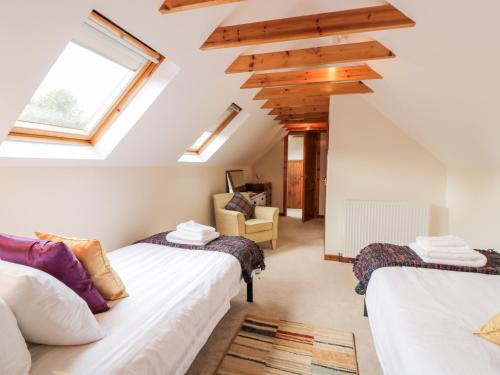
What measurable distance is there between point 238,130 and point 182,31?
2367 mm

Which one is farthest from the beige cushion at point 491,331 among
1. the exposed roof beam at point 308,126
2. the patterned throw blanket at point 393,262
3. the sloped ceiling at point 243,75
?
the exposed roof beam at point 308,126

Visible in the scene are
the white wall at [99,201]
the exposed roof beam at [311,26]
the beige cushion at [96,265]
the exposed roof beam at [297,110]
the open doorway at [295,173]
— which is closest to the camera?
the beige cushion at [96,265]

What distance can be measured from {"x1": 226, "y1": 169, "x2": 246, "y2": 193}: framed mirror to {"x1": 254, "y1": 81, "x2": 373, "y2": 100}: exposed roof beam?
74.6 inches

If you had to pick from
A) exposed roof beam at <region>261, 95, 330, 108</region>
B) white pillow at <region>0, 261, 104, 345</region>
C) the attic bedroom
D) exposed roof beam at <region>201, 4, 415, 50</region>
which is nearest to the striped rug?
the attic bedroom

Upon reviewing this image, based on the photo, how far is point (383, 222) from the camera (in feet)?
11.6

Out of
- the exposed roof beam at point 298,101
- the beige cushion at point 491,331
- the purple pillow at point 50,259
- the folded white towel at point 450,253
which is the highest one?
the exposed roof beam at point 298,101

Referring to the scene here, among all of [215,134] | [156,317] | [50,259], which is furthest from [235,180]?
[50,259]

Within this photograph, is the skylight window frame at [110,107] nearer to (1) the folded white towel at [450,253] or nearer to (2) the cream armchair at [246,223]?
(2) the cream armchair at [246,223]

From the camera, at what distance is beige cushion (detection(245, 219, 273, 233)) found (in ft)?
13.5

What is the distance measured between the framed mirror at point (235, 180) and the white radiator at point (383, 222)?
2.23m

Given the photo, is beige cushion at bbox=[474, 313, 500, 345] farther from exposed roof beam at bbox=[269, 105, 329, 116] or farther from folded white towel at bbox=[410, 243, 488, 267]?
exposed roof beam at bbox=[269, 105, 329, 116]

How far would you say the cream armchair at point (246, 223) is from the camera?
4055 millimetres

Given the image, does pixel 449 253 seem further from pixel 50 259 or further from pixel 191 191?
pixel 191 191

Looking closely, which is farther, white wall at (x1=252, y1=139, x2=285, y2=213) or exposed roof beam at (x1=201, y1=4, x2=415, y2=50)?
white wall at (x1=252, y1=139, x2=285, y2=213)
